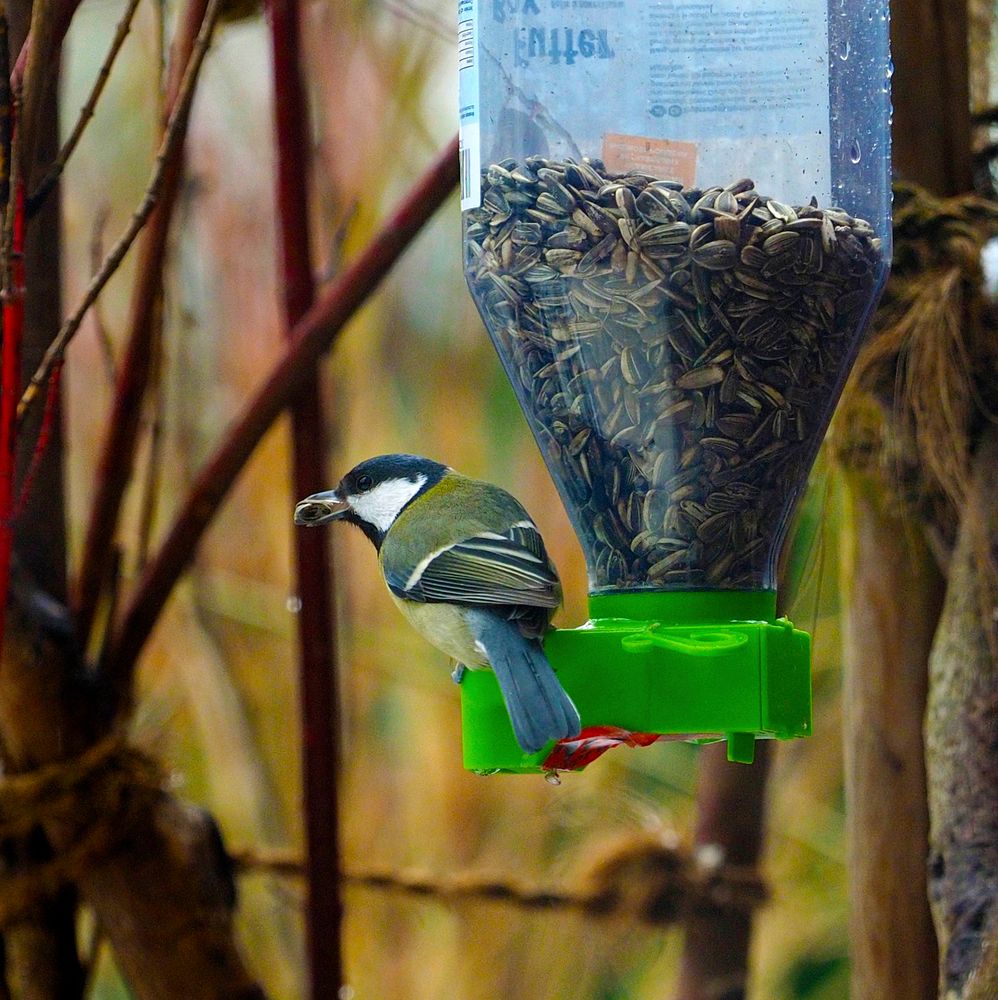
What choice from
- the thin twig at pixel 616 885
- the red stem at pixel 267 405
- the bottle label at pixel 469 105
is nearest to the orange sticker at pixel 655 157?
the bottle label at pixel 469 105

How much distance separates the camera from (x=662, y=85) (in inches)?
51.1

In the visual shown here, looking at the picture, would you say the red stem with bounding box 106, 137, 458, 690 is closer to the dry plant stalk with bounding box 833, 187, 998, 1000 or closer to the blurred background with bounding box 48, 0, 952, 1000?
the dry plant stalk with bounding box 833, 187, 998, 1000

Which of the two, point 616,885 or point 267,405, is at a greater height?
point 267,405

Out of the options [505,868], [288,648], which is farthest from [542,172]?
[288,648]

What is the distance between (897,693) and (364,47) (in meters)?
1.91

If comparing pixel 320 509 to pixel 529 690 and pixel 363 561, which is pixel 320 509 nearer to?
pixel 529 690

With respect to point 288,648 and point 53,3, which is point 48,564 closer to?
point 53,3

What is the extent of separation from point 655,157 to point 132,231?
0.45m

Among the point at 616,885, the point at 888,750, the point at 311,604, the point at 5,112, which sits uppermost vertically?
the point at 5,112

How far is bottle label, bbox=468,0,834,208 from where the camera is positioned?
129cm

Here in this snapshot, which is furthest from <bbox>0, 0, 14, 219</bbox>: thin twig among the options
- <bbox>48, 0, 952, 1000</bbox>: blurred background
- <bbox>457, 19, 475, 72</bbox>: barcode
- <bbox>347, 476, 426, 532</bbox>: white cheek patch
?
<bbox>48, 0, 952, 1000</bbox>: blurred background

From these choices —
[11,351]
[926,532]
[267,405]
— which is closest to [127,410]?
[267,405]

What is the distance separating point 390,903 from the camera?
11.0 feet

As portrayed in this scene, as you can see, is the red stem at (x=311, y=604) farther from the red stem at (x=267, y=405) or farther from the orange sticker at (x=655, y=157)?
the orange sticker at (x=655, y=157)
